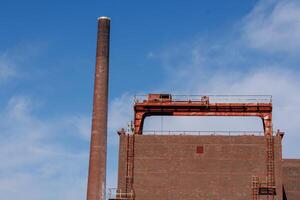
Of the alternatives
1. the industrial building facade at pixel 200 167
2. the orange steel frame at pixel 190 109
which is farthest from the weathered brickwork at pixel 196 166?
the orange steel frame at pixel 190 109

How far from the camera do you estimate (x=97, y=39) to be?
4416cm

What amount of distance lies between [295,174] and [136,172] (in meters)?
14.2

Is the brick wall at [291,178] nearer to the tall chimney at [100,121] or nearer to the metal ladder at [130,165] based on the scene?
the metal ladder at [130,165]

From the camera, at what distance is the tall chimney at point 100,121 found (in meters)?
41.2

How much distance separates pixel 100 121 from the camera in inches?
1667

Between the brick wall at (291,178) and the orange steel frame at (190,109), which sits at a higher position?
the orange steel frame at (190,109)

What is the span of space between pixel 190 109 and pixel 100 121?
6.66 meters

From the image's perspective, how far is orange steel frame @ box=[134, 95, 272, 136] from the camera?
4297 centimetres

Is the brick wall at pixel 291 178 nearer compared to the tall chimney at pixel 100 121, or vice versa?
the tall chimney at pixel 100 121

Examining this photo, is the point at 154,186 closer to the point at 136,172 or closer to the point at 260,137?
the point at 136,172

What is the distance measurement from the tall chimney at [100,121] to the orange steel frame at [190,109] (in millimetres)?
2475

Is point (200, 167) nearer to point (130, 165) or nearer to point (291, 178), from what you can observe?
point (130, 165)

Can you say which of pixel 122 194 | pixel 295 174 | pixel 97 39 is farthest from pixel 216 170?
pixel 97 39

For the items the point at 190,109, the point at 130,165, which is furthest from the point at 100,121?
the point at 190,109
